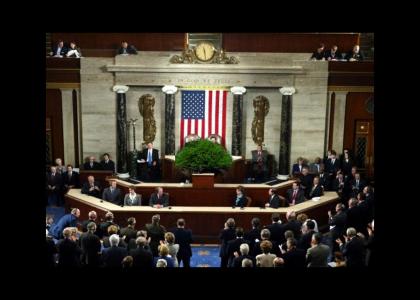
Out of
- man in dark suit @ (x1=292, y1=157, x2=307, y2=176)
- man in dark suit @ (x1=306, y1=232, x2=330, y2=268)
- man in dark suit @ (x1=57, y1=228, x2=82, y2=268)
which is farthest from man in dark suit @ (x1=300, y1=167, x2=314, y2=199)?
man in dark suit @ (x1=57, y1=228, x2=82, y2=268)

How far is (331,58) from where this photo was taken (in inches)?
762

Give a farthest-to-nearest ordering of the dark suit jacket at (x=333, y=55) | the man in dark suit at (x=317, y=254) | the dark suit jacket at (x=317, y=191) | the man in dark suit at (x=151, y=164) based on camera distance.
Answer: the dark suit jacket at (x=333, y=55), the man in dark suit at (x=151, y=164), the dark suit jacket at (x=317, y=191), the man in dark suit at (x=317, y=254)

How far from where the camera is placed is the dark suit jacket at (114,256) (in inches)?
420

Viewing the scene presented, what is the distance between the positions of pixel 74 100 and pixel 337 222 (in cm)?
1056

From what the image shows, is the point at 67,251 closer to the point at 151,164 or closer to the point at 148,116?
the point at 151,164

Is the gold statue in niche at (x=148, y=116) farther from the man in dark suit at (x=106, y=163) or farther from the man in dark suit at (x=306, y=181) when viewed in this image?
the man in dark suit at (x=306, y=181)

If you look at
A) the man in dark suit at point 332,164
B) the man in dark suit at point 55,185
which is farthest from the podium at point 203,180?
the man in dark suit at point 332,164

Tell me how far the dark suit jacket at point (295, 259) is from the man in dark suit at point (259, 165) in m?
8.45

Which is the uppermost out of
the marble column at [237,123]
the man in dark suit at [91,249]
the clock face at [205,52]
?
the clock face at [205,52]

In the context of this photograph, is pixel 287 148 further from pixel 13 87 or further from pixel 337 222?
pixel 13 87

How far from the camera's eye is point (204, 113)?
1984 centimetres

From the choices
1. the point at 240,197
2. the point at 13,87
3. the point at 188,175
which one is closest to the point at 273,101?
the point at 188,175

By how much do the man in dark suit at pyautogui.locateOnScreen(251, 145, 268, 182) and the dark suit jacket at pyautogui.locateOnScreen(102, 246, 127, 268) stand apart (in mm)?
9000

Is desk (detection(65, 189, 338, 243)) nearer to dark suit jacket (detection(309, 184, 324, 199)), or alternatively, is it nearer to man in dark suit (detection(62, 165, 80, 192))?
dark suit jacket (detection(309, 184, 324, 199))
